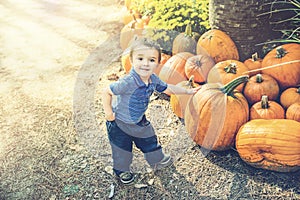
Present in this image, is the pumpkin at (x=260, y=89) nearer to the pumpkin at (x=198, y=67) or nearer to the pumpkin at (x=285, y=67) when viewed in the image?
the pumpkin at (x=285, y=67)

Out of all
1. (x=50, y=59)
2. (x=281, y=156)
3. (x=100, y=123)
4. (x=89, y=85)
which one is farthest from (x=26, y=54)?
(x=281, y=156)

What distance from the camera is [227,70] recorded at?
3.20m

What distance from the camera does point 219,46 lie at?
3570 millimetres

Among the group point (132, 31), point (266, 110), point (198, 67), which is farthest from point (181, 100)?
point (132, 31)

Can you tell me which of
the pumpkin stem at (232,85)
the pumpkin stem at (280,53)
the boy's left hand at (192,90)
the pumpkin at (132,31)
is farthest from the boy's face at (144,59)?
the pumpkin at (132,31)

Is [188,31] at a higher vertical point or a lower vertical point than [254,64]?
higher

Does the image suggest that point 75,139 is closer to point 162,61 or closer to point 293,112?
point 162,61

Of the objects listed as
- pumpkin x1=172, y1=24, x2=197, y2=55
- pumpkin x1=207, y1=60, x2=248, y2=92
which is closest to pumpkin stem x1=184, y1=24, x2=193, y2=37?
pumpkin x1=172, y1=24, x2=197, y2=55

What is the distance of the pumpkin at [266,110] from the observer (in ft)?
9.28

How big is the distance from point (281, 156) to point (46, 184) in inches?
73.7

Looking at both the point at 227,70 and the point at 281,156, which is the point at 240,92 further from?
the point at 281,156

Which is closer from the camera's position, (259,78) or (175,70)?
(259,78)

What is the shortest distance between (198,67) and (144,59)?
1.13m

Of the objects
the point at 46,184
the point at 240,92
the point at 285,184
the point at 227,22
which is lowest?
the point at 46,184
